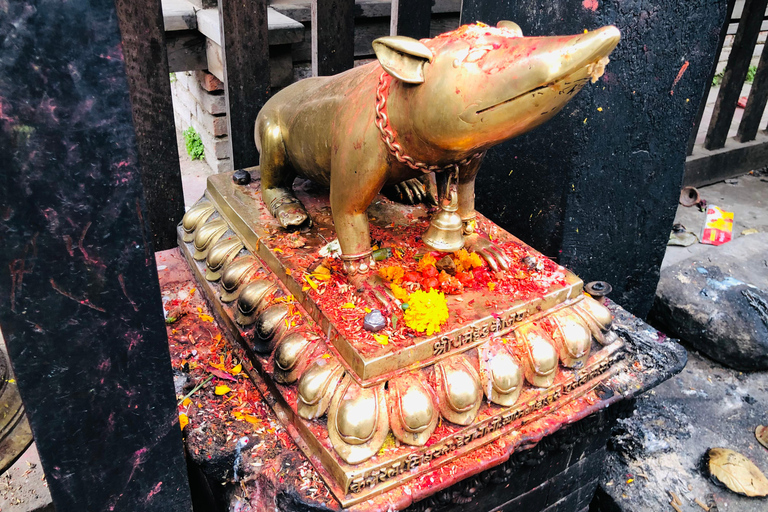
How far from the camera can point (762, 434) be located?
2.48 meters

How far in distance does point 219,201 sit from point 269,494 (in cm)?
106

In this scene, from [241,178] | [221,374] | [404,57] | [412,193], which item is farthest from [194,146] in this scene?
[404,57]

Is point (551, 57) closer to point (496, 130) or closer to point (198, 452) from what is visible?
point (496, 130)

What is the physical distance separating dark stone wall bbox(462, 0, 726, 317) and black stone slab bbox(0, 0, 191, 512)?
Answer: 1.55m

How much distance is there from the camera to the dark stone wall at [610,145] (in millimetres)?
2045

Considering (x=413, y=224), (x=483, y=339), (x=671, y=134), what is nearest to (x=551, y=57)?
(x=483, y=339)

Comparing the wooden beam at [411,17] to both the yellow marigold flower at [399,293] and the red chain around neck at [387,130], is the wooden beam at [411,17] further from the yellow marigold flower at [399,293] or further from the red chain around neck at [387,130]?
the yellow marigold flower at [399,293]

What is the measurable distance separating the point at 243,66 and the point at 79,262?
148cm

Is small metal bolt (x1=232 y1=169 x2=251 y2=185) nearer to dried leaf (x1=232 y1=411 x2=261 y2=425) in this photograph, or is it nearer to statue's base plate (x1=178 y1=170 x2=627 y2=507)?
statue's base plate (x1=178 y1=170 x2=627 y2=507)

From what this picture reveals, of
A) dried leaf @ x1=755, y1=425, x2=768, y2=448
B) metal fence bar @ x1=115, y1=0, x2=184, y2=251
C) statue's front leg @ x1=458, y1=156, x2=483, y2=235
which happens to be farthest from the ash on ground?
metal fence bar @ x1=115, y1=0, x2=184, y2=251

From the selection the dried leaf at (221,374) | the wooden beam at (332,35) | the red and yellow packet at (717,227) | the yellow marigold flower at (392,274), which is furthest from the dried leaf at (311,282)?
the red and yellow packet at (717,227)

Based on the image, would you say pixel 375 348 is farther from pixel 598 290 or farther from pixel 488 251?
pixel 598 290

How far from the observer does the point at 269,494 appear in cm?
157

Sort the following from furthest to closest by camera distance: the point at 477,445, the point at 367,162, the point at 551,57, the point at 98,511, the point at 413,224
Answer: the point at 413,224 → the point at 477,445 → the point at 367,162 → the point at 98,511 → the point at 551,57
